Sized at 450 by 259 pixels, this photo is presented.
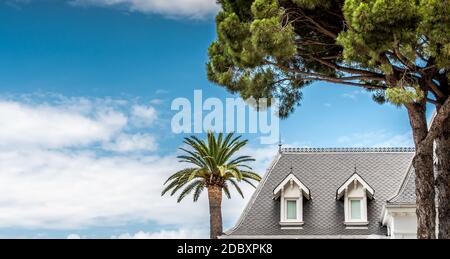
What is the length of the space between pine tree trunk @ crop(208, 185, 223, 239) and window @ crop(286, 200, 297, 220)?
639 cm

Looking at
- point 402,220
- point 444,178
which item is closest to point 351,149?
point 402,220

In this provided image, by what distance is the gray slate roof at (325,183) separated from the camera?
85.3ft

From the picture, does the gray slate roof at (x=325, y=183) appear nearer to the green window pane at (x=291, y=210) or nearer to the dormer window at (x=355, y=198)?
the dormer window at (x=355, y=198)

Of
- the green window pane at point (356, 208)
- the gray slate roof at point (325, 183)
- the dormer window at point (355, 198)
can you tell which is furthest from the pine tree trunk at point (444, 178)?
the green window pane at point (356, 208)

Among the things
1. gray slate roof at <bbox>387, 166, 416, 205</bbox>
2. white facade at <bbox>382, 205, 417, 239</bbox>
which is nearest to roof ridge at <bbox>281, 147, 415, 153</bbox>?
gray slate roof at <bbox>387, 166, 416, 205</bbox>

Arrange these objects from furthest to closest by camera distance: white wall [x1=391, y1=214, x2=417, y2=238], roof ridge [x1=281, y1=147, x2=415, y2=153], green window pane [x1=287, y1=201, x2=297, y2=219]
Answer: roof ridge [x1=281, y1=147, x2=415, y2=153]
green window pane [x1=287, y1=201, x2=297, y2=219]
white wall [x1=391, y1=214, x2=417, y2=238]

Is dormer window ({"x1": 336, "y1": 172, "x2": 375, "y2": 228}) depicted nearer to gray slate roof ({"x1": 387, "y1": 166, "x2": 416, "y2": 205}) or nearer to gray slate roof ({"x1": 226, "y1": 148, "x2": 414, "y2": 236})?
gray slate roof ({"x1": 226, "y1": 148, "x2": 414, "y2": 236})

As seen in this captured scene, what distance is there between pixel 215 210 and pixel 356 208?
30.1 feet

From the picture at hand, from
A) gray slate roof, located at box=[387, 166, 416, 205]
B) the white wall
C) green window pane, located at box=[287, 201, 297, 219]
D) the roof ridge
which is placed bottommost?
the white wall

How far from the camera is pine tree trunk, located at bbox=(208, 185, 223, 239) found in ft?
106

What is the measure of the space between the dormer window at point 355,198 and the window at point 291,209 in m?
1.93

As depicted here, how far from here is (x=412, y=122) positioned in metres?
15.2
